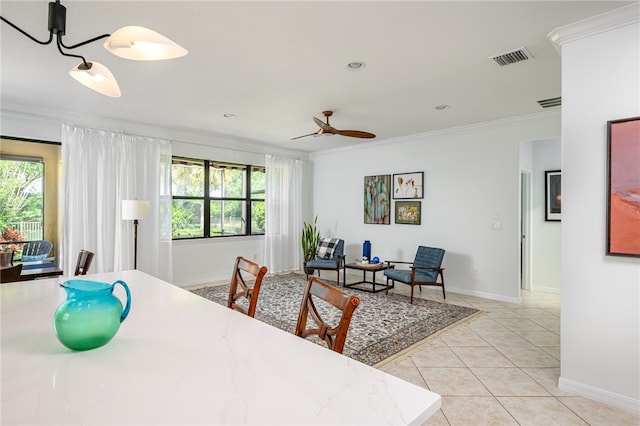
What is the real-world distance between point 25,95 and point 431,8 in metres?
4.35

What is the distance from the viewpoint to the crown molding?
2178mm

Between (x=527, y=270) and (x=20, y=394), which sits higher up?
(x=20, y=394)

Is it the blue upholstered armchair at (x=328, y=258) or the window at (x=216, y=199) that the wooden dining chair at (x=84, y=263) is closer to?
the window at (x=216, y=199)

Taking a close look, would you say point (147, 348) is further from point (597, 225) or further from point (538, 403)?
point (597, 225)

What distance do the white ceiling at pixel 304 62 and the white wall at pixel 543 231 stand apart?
142 centimetres

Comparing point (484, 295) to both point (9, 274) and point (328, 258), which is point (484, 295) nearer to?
point (328, 258)

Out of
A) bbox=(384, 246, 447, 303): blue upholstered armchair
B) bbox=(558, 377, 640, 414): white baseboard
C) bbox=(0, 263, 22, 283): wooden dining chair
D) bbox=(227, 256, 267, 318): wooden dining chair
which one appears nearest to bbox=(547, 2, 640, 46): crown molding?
bbox=(558, 377, 640, 414): white baseboard

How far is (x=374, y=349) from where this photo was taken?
10.2ft

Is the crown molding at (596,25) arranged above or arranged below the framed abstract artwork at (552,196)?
above

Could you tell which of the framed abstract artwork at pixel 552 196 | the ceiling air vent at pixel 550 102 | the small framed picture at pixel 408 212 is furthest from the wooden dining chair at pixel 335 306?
the framed abstract artwork at pixel 552 196

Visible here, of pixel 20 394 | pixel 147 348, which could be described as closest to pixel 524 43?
pixel 147 348

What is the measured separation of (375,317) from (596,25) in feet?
10.6

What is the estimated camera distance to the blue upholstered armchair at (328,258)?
19.5 ft

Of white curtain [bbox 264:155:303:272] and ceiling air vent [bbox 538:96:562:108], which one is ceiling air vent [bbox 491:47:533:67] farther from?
white curtain [bbox 264:155:303:272]
